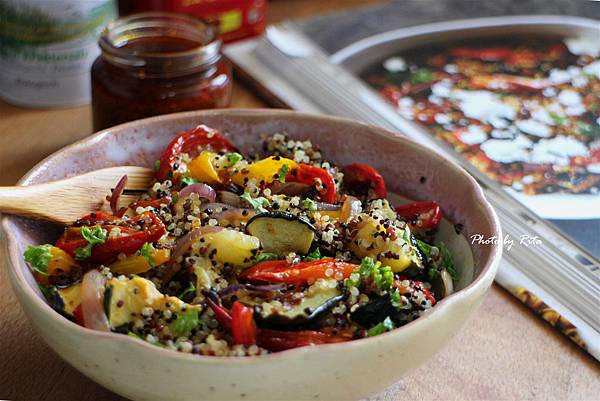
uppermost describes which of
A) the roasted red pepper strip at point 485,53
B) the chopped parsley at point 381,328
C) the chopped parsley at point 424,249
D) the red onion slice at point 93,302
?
the chopped parsley at point 381,328

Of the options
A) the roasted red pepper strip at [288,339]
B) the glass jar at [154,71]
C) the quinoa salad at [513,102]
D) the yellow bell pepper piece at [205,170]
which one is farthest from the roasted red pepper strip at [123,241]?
the quinoa salad at [513,102]

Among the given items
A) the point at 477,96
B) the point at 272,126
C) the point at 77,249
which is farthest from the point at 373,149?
the point at 477,96

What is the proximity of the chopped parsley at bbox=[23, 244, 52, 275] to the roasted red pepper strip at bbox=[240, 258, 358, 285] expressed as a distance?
37 centimetres

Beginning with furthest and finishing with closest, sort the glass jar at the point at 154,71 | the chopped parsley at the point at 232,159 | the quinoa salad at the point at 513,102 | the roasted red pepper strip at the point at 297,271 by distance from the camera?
the quinoa salad at the point at 513,102 < the glass jar at the point at 154,71 < the chopped parsley at the point at 232,159 < the roasted red pepper strip at the point at 297,271

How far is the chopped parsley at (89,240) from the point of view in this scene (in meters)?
1.55

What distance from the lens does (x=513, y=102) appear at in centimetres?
273

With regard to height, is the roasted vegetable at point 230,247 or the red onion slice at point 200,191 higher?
the roasted vegetable at point 230,247

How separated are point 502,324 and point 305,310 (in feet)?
2.15

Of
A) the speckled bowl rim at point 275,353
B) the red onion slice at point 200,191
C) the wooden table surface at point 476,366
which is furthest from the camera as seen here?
the red onion slice at point 200,191

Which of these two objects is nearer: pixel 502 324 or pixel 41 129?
pixel 502 324

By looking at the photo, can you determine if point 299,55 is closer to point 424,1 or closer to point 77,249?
point 424,1

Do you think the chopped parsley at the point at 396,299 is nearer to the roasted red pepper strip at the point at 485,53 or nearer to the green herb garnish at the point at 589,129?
the green herb garnish at the point at 589,129

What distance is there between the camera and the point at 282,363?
125 centimetres

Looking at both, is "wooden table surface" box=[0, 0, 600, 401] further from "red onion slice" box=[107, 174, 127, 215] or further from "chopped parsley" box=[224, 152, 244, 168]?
"chopped parsley" box=[224, 152, 244, 168]
